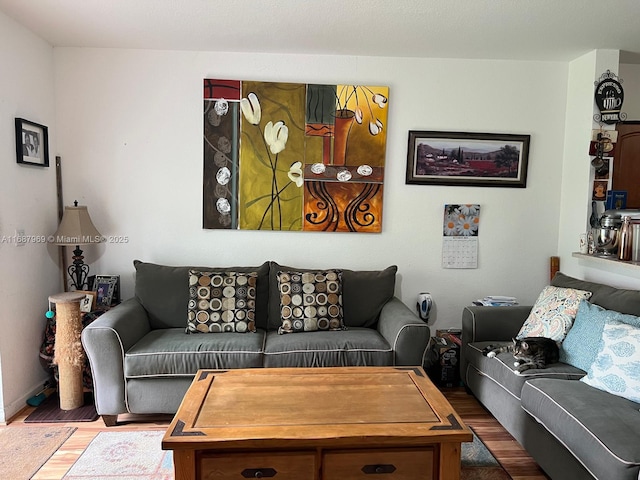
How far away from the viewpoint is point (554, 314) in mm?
2746

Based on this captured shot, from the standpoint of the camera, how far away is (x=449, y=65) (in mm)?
3588

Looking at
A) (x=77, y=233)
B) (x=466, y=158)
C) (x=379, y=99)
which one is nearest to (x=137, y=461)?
(x=77, y=233)

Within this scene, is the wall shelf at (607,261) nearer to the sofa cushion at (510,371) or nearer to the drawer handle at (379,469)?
the sofa cushion at (510,371)

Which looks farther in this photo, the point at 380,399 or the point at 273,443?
the point at 380,399

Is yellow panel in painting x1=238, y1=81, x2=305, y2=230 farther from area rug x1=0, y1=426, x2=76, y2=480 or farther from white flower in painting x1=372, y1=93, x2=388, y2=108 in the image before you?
area rug x1=0, y1=426, x2=76, y2=480

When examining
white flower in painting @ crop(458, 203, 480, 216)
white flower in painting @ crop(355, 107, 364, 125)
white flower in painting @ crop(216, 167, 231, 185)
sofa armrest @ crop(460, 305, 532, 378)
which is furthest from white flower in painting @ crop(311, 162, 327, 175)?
sofa armrest @ crop(460, 305, 532, 378)

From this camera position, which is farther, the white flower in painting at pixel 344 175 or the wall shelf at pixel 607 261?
the white flower in painting at pixel 344 175

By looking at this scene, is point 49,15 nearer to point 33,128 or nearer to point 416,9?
point 33,128

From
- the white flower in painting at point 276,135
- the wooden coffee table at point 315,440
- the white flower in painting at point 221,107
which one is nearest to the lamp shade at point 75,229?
the white flower in painting at point 221,107

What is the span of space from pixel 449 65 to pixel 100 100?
2702mm

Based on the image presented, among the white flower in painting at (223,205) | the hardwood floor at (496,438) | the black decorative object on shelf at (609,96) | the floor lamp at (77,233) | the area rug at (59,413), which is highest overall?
the black decorative object on shelf at (609,96)

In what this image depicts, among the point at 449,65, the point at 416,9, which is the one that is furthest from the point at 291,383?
the point at 449,65

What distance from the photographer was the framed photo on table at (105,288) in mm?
3369

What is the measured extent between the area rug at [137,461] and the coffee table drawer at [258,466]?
0.60 meters
